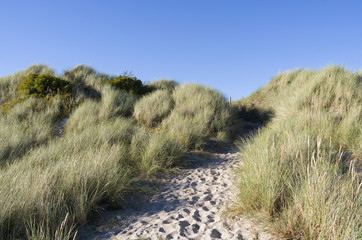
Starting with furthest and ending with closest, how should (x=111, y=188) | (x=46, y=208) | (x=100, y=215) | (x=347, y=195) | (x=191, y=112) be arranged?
(x=191, y=112), (x=111, y=188), (x=100, y=215), (x=46, y=208), (x=347, y=195)

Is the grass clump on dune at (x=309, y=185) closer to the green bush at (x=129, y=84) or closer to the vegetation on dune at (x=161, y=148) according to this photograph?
the vegetation on dune at (x=161, y=148)

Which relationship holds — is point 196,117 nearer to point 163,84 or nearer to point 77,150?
point 77,150

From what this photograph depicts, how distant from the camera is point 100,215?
133 inches

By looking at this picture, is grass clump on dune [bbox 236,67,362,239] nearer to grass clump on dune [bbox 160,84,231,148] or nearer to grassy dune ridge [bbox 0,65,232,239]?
grassy dune ridge [bbox 0,65,232,239]

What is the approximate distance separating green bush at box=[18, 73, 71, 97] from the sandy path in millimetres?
8770

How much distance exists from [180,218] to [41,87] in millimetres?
10358

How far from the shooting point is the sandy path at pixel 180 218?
284cm

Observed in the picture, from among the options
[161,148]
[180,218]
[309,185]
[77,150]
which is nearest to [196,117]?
[161,148]

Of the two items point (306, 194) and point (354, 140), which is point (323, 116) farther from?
point (306, 194)

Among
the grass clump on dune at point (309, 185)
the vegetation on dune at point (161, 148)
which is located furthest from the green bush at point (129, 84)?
the grass clump on dune at point (309, 185)

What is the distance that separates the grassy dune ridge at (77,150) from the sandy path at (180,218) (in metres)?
0.38

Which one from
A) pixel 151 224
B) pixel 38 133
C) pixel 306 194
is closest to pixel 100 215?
pixel 151 224

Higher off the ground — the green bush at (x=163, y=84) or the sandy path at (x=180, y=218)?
the green bush at (x=163, y=84)

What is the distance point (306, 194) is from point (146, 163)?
355cm
